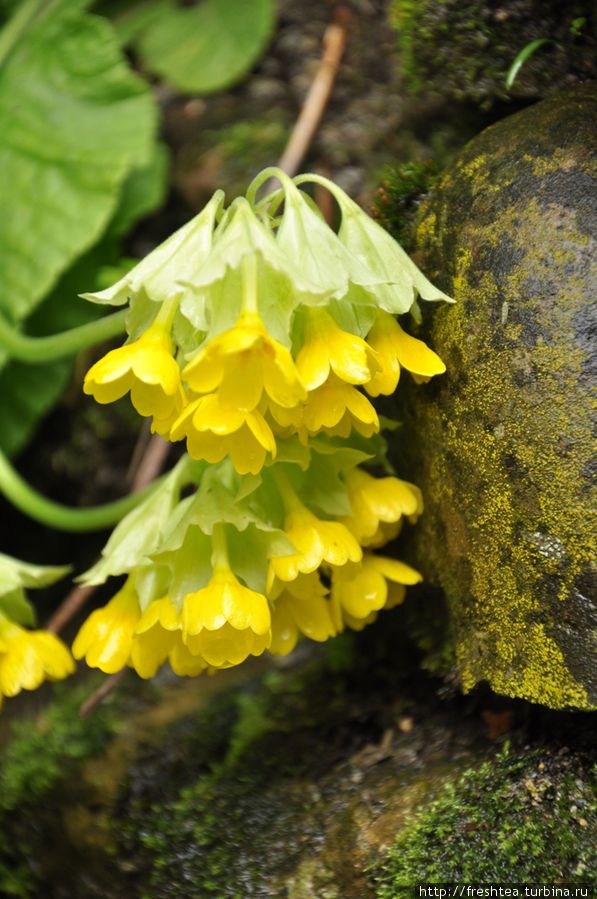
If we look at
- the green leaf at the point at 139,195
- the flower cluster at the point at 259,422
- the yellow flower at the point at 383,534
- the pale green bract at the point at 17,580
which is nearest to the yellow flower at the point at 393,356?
the flower cluster at the point at 259,422

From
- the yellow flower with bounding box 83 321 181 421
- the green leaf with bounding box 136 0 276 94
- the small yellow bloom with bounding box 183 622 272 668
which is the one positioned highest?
the yellow flower with bounding box 83 321 181 421

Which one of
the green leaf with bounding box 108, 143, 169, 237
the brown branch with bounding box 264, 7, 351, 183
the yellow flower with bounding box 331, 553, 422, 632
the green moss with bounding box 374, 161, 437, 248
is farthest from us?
the green leaf with bounding box 108, 143, 169, 237

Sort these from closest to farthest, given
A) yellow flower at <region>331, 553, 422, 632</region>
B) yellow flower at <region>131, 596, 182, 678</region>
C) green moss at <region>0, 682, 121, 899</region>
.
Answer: yellow flower at <region>131, 596, 182, 678</region>
yellow flower at <region>331, 553, 422, 632</region>
green moss at <region>0, 682, 121, 899</region>

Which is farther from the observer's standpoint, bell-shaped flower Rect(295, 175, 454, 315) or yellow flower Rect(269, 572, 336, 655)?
yellow flower Rect(269, 572, 336, 655)

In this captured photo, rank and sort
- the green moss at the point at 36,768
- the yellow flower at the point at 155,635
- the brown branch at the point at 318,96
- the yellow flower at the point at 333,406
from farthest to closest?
1. the brown branch at the point at 318,96
2. the green moss at the point at 36,768
3. the yellow flower at the point at 155,635
4. the yellow flower at the point at 333,406

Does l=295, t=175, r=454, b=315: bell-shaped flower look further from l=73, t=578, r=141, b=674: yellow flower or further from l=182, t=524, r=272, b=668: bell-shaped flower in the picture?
l=73, t=578, r=141, b=674: yellow flower

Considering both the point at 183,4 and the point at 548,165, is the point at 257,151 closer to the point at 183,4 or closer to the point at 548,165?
the point at 183,4

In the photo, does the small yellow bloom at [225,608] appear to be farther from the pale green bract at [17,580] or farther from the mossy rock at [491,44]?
the mossy rock at [491,44]

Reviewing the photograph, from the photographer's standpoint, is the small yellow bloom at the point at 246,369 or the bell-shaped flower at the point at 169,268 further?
the bell-shaped flower at the point at 169,268

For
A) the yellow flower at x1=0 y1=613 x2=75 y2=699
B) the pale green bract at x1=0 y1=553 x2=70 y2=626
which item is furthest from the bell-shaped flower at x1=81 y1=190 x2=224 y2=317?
the yellow flower at x1=0 y1=613 x2=75 y2=699
